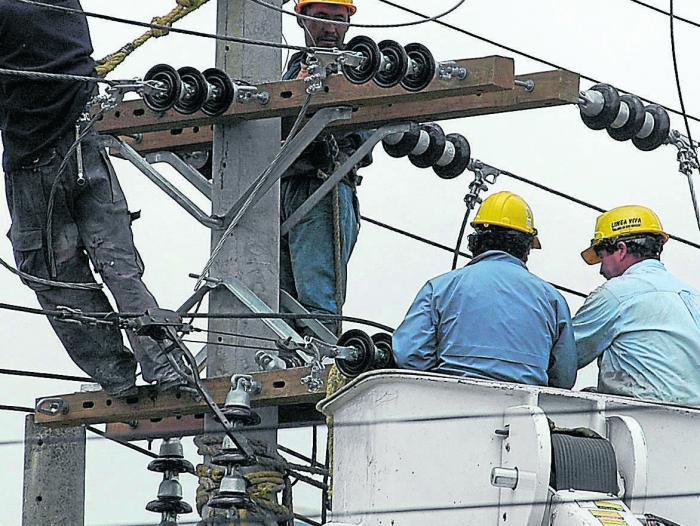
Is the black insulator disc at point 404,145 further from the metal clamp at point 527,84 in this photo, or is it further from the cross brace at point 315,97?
the metal clamp at point 527,84

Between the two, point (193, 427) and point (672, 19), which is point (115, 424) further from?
point (672, 19)

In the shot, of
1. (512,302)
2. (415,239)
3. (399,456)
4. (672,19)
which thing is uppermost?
(672,19)

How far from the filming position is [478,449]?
713cm

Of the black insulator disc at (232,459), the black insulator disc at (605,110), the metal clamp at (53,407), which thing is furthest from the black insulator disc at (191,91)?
the black insulator disc at (605,110)

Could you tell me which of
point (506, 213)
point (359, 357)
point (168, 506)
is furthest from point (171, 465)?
point (506, 213)

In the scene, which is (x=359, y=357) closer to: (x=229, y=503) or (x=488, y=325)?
(x=488, y=325)

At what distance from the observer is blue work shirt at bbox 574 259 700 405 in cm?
854

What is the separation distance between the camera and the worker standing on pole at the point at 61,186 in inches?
356

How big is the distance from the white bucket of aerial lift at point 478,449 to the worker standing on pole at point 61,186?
171 centimetres

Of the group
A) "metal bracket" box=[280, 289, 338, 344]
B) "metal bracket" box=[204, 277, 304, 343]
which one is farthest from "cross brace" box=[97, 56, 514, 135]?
"metal bracket" box=[280, 289, 338, 344]

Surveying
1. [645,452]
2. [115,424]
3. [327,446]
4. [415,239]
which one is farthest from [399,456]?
[415,239]

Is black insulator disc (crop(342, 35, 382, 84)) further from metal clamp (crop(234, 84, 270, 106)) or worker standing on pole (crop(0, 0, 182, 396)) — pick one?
worker standing on pole (crop(0, 0, 182, 396))

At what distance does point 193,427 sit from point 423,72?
198 centimetres

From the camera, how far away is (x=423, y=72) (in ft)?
28.5
